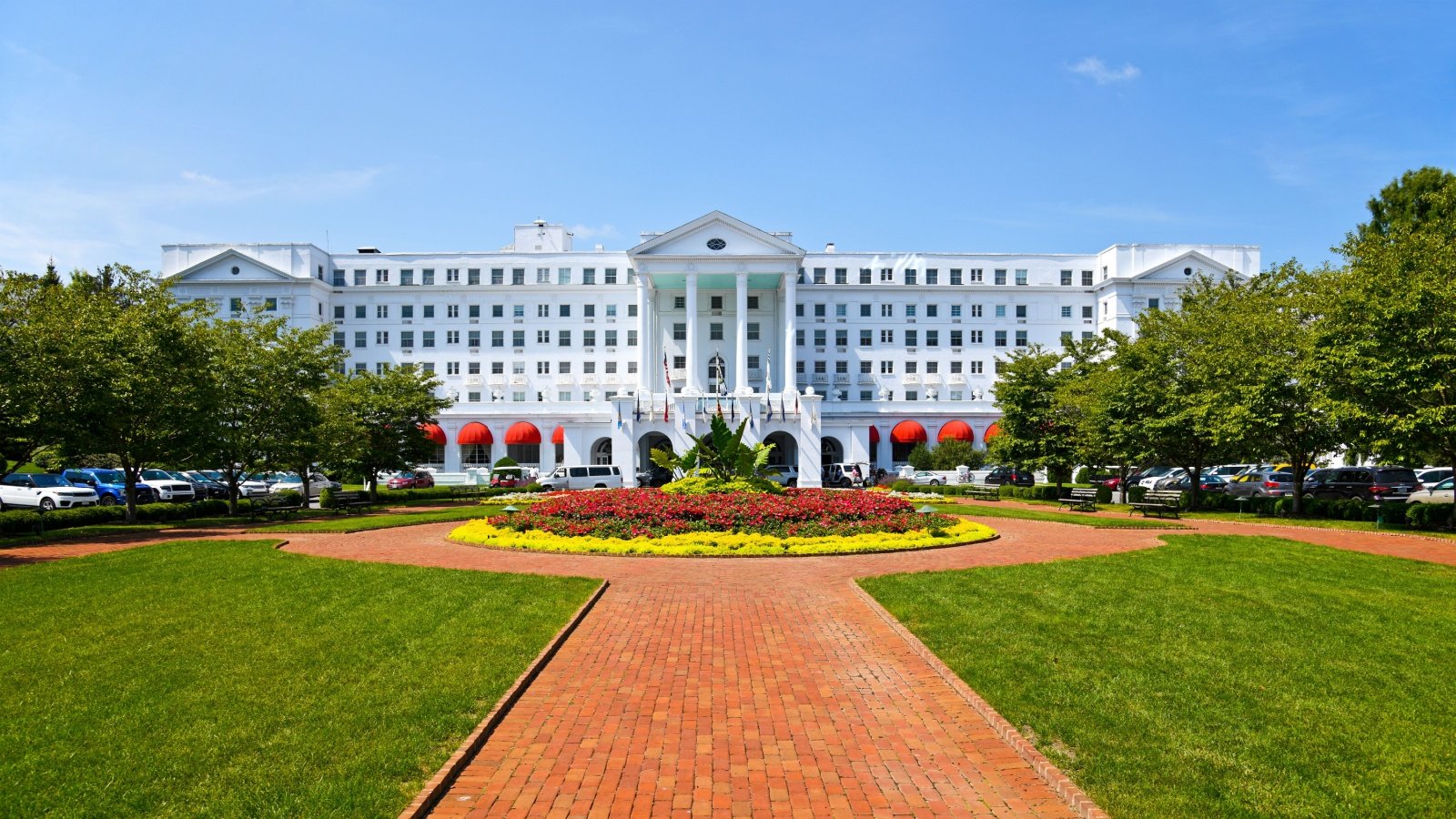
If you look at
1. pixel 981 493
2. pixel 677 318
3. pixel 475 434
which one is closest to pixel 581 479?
pixel 981 493

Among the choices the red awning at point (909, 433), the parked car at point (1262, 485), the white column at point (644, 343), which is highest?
the white column at point (644, 343)

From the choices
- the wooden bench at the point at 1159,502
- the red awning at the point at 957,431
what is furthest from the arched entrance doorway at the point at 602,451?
the wooden bench at the point at 1159,502

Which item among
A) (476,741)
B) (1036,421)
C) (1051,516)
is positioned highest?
(1036,421)

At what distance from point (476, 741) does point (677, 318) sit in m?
68.4

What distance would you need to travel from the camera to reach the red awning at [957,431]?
6994 cm

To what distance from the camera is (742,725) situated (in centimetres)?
775

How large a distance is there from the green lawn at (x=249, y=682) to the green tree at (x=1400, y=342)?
78.1ft

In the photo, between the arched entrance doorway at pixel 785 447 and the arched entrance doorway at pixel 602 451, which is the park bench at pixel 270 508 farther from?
the arched entrance doorway at pixel 785 447

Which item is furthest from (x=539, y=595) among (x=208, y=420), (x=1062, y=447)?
(x=1062, y=447)

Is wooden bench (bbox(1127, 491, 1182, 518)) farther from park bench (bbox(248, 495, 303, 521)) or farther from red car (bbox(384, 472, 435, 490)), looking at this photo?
red car (bbox(384, 472, 435, 490))

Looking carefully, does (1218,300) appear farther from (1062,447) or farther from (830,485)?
(830,485)

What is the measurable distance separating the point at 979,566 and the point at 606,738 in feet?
36.8

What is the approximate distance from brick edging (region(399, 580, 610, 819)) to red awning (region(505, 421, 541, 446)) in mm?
61244

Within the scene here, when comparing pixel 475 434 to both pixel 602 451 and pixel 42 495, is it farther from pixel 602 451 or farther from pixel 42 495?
pixel 42 495
